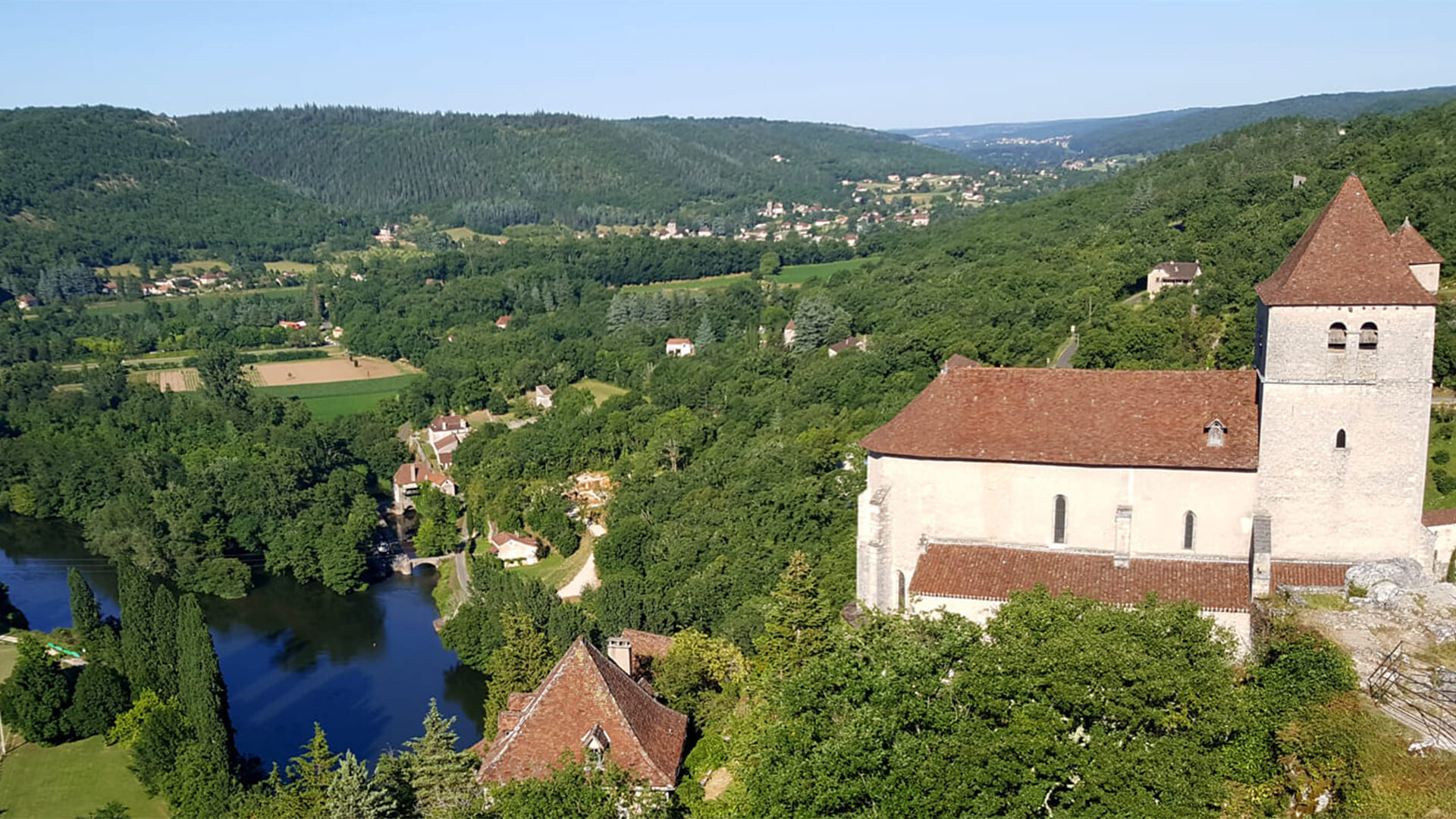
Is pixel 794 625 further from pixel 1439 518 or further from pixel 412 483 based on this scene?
pixel 412 483

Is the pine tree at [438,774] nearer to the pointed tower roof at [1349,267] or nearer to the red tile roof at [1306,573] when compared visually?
the red tile roof at [1306,573]

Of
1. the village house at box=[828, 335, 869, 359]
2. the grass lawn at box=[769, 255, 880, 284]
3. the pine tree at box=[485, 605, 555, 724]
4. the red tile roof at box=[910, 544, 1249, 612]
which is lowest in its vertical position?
the pine tree at box=[485, 605, 555, 724]

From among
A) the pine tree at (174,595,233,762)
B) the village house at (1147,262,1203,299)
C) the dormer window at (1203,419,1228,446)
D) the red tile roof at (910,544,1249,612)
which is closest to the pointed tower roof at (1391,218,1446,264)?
the dormer window at (1203,419,1228,446)

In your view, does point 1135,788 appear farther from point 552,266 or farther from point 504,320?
point 552,266

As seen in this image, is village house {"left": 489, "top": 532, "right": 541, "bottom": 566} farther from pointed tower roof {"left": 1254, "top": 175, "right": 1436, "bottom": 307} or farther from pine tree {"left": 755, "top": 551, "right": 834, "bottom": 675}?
pointed tower roof {"left": 1254, "top": 175, "right": 1436, "bottom": 307}

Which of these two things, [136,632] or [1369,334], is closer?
[1369,334]

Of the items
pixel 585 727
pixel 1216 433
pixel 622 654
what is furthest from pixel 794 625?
pixel 1216 433
